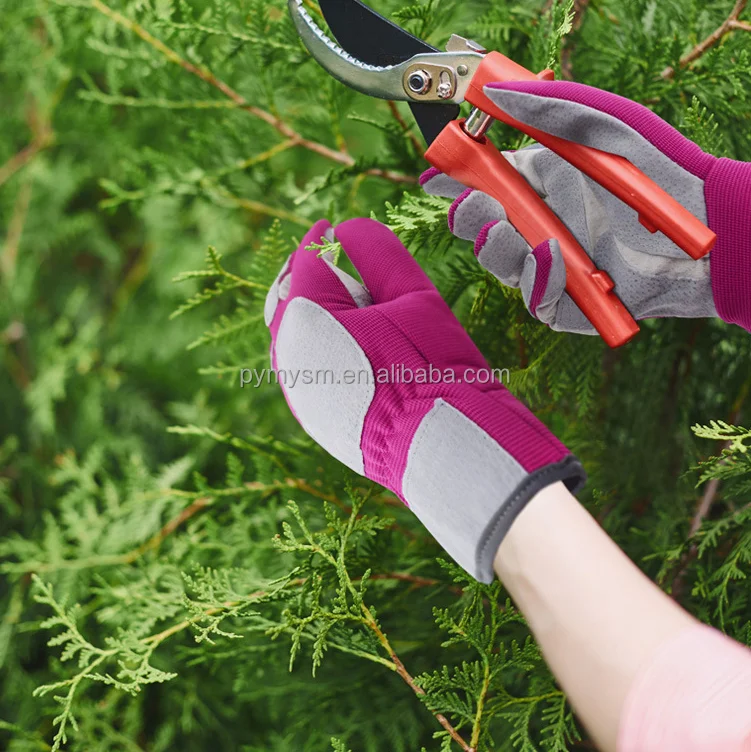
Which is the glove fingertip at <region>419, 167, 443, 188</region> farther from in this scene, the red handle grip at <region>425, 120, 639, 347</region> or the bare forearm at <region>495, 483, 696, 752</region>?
the bare forearm at <region>495, 483, 696, 752</region>

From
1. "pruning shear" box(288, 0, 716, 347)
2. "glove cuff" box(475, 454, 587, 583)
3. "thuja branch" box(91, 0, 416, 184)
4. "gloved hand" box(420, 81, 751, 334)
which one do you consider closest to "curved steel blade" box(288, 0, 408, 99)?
"pruning shear" box(288, 0, 716, 347)

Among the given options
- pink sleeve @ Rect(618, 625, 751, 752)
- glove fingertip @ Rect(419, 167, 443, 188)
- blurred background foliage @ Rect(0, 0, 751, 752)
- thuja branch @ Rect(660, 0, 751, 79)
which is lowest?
blurred background foliage @ Rect(0, 0, 751, 752)

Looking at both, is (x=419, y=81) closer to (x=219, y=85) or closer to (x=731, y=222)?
(x=731, y=222)

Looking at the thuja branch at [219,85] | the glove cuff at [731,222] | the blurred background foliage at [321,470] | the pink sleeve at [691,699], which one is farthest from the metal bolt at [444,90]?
the pink sleeve at [691,699]

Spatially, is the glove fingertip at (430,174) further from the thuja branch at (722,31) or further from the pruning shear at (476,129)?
the thuja branch at (722,31)

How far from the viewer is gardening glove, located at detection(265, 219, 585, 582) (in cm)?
66

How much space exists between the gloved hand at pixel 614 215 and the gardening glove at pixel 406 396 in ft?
0.33

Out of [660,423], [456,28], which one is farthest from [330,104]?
[660,423]

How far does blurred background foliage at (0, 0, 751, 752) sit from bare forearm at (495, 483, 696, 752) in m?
0.21

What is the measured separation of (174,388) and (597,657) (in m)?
1.48

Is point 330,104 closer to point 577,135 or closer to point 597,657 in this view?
point 577,135

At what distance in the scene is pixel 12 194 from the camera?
1882 mm

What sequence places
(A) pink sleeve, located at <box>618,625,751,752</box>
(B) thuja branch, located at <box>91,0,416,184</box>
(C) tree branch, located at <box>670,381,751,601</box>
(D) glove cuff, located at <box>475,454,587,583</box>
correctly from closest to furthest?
(A) pink sleeve, located at <box>618,625,751,752</box>, (D) glove cuff, located at <box>475,454,587,583</box>, (C) tree branch, located at <box>670,381,751,601</box>, (B) thuja branch, located at <box>91,0,416,184</box>

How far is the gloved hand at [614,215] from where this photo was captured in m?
0.69
